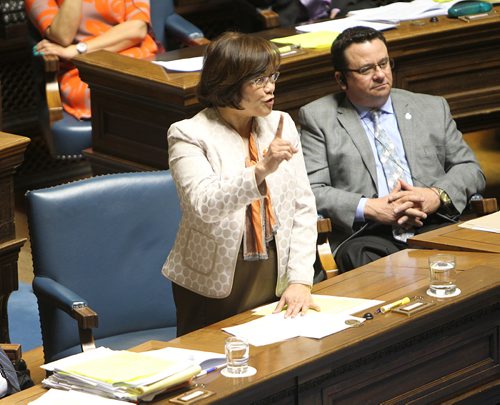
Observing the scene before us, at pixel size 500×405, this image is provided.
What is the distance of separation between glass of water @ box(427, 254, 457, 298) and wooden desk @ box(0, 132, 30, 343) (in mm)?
1588

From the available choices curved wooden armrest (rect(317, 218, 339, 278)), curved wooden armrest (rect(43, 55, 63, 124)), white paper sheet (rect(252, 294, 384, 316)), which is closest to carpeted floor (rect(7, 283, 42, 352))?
curved wooden armrest (rect(43, 55, 63, 124))

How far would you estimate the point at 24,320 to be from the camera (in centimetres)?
497

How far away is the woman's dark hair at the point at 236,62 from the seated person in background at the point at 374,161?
0.95 meters

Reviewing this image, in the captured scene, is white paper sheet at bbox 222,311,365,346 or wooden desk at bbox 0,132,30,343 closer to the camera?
white paper sheet at bbox 222,311,365,346

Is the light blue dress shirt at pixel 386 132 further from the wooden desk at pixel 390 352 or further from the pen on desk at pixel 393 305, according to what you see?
the pen on desk at pixel 393 305

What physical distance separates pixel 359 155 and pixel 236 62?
1052 millimetres

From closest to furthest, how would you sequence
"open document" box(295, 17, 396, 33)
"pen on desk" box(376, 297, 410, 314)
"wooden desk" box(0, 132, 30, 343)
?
"pen on desk" box(376, 297, 410, 314)
"wooden desk" box(0, 132, 30, 343)
"open document" box(295, 17, 396, 33)

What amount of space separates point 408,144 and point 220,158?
1176 millimetres

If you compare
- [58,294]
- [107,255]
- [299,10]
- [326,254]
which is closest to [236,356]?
[58,294]

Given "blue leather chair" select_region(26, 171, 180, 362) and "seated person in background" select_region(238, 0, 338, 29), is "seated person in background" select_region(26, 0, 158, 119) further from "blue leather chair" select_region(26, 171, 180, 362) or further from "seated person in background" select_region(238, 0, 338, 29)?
"blue leather chair" select_region(26, 171, 180, 362)

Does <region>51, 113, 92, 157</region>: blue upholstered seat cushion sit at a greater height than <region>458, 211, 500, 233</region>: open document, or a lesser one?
greater

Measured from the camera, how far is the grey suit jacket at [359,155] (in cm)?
425

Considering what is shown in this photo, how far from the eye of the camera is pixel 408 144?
4.36 metres

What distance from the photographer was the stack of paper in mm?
2633
